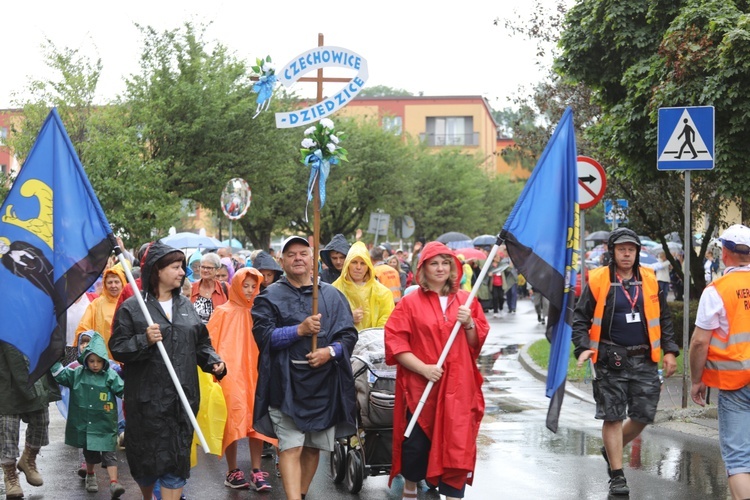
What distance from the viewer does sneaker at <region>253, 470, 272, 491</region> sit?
844cm

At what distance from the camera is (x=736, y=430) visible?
6.56 m

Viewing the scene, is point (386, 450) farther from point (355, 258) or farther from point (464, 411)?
point (355, 258)

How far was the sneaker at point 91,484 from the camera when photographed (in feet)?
27.6

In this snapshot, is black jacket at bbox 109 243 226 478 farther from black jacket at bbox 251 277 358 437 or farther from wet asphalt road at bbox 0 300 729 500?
wet asphalt road at bbox 0 300 729 500

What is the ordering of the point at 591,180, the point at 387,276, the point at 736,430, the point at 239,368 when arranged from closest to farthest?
the point at 736,430
the point at 239,368
the point at 591,180
the point at 387,276

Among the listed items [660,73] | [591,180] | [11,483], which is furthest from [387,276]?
[11,483]

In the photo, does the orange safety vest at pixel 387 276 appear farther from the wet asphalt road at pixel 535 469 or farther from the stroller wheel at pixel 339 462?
the stroller wheel at pixel 339 462

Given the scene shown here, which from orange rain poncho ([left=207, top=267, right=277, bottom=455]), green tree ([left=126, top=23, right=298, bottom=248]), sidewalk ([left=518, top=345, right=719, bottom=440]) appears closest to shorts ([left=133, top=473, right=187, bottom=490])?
orange rain poncho ([left=207, top=267, right=277, bottom=455])

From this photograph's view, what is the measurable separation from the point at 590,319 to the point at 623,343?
31cm

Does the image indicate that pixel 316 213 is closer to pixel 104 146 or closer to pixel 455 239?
pixel 104 146

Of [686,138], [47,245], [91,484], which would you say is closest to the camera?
[47,245]

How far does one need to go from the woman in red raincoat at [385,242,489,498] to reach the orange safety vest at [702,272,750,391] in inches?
57.7

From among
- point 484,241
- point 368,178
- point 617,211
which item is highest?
point 368,178

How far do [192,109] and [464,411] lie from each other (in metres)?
21.9
